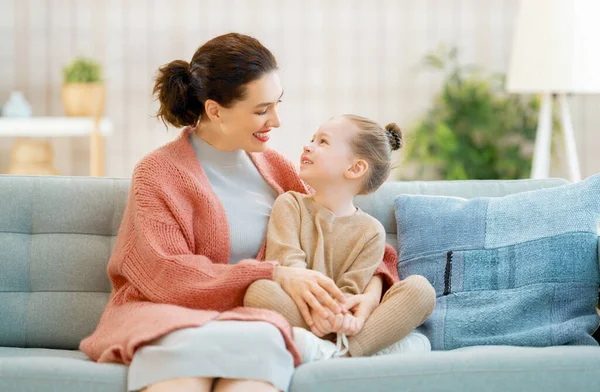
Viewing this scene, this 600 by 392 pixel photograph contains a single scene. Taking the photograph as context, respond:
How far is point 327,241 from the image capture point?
6.94 feet

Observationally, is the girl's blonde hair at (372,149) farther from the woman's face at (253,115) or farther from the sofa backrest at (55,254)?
the sofa backrest at (55,254)

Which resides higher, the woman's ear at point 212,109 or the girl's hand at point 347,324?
the woman's ear at point 212,109

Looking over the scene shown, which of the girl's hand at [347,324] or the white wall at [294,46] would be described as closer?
the girl's hand at [347,324]

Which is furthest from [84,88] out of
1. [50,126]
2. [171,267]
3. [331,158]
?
[171,267]

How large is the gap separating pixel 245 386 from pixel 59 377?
0.40 meters

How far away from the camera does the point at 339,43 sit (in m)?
4.72

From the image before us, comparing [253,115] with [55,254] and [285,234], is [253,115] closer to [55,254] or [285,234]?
[285,234]

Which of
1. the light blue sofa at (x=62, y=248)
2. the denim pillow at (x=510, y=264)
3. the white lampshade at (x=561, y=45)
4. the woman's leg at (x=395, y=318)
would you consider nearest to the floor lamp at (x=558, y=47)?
the white lampshade at (x=561, y=45)

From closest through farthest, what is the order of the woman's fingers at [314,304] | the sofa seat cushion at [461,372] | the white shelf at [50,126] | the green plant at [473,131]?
the sofa seat cushion at [461,372]
the woman's fingers at [314,304]
the white shelf at [50,126]
the green plant at [473,131]

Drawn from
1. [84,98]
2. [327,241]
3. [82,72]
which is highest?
[82,72]

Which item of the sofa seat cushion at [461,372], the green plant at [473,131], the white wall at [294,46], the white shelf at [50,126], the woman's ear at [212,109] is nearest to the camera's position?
the sofa seat cushion at [461,372]

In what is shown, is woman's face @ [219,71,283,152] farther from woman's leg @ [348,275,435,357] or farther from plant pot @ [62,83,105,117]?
plant pot @ [62,83,105,117]

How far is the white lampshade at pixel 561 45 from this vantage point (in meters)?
3.13

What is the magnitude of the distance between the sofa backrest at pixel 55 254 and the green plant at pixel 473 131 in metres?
2.48
